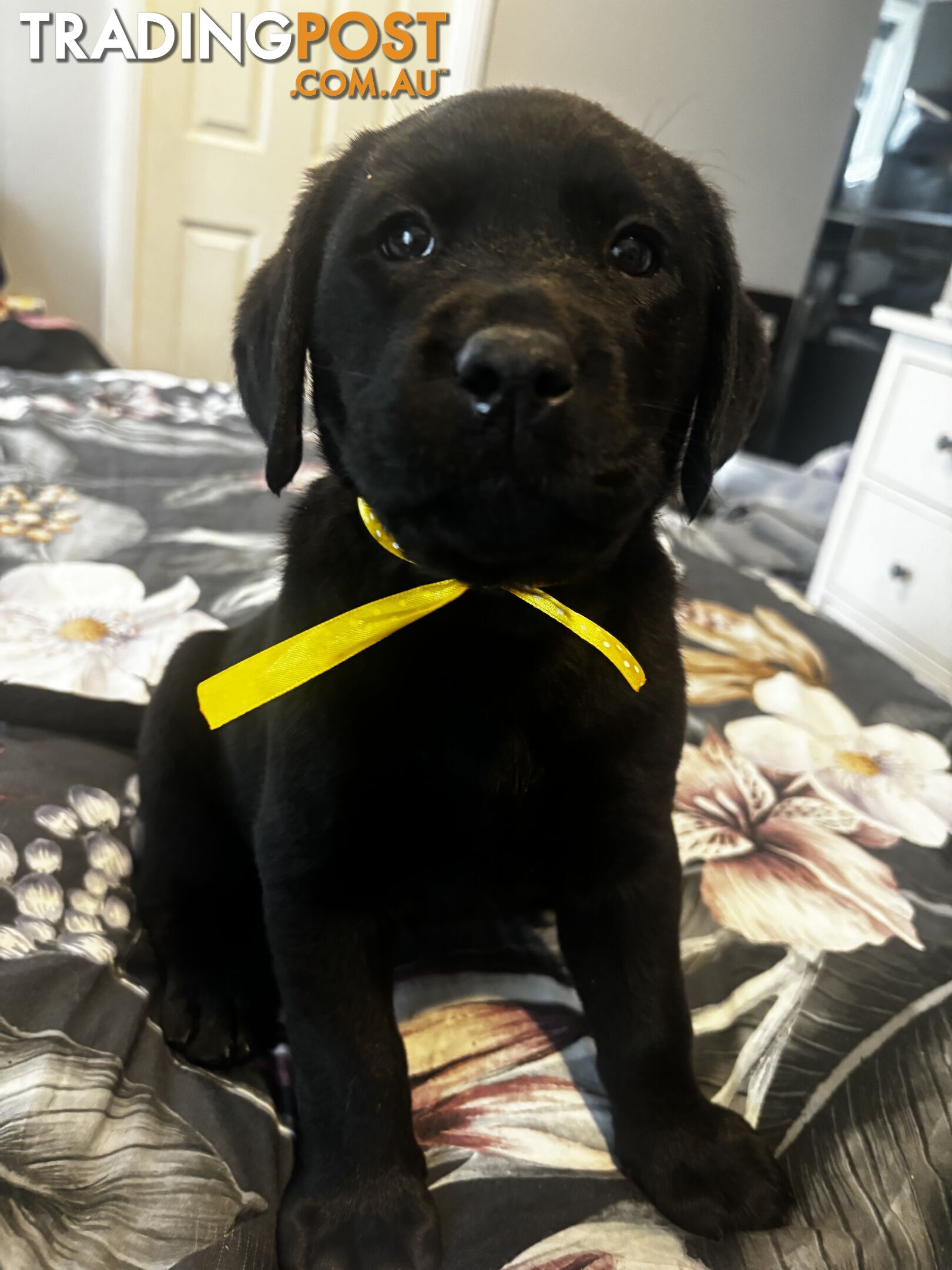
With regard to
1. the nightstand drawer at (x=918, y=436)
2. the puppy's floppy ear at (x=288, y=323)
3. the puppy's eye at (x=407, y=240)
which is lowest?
the nightstand drawer at (x=918, y=436)

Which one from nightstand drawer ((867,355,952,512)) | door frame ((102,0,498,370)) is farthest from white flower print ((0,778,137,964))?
door frame ((102,0,498,370))

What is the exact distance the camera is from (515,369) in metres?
0.52

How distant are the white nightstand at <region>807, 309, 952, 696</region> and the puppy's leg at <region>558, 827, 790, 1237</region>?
1805mm

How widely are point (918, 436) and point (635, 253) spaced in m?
1.97

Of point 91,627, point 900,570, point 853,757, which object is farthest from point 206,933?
point 900,570

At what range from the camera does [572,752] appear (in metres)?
0.73

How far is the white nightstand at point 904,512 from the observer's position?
2303mm

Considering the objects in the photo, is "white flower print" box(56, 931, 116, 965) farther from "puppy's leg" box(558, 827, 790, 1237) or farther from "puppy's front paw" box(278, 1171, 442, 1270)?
"puppy's leg" box(558, 827, 790, 1237)

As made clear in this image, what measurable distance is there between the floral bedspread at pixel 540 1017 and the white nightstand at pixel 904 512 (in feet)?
3.64

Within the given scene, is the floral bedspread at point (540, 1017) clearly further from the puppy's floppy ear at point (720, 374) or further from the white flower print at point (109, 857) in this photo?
the puppy's floppy ear at point (720, 374)

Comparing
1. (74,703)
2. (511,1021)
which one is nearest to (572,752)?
(511,1021)

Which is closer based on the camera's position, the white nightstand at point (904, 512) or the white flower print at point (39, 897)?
the white flower print at point (39, 897)

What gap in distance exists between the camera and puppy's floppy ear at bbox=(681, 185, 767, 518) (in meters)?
0.76

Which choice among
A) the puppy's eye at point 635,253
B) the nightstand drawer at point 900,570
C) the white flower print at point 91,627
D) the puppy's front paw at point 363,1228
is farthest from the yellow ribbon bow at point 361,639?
the nightstand drawer at point 900,570
